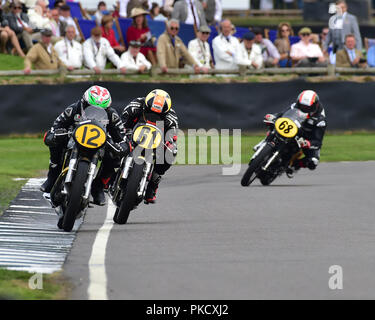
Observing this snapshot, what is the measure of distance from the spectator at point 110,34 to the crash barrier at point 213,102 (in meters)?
1.26

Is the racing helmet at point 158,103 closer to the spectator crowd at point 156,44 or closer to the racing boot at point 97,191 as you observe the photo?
the racing boot at point 97,191

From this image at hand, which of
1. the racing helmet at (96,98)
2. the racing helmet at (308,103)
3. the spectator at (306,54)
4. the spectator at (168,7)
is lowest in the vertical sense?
the spectator at (306,54)

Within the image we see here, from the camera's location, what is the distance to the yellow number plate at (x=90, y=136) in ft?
32.2

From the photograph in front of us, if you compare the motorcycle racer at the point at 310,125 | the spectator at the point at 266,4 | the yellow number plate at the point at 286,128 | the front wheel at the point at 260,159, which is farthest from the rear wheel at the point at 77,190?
the spectator at the point at 266,4

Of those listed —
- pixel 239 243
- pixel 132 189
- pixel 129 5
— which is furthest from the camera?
pixel 129 5

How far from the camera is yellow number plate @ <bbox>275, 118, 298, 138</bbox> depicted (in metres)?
14.2

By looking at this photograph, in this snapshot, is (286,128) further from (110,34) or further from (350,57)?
(350,57)

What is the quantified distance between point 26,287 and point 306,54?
1532 cm

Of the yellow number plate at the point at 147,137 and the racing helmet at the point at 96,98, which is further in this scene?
the yellow number plate at the point at 147,137

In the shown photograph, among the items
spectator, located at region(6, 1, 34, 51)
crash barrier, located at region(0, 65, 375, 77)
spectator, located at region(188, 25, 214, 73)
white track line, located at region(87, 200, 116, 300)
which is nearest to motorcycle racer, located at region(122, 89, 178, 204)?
white track line, located at region(87, 200, 116, 300)

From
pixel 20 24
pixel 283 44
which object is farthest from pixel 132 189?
pixel 283 44

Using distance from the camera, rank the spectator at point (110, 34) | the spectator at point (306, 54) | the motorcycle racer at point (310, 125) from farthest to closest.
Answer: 1. the spectator at point (306, 54)
2. the spectator at point (110, 34)
3. the motorcycle racer at point (310, 125)

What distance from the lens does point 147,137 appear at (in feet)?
34.9
